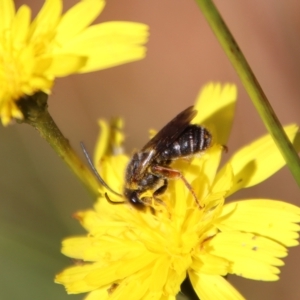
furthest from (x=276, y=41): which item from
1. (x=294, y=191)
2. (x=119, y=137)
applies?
(x=119, y=137)

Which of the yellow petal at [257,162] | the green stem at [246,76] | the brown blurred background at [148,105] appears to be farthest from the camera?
the brown blurred background at [148,105]

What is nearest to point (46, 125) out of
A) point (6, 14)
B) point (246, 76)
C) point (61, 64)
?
point (61, 64)

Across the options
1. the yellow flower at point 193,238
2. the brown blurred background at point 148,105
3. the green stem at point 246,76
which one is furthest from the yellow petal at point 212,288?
the brown blurred background at point 148,105

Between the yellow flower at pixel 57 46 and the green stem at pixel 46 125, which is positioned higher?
the yellow flower at pixel 57 46

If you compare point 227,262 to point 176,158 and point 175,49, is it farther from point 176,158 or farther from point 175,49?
point 175,49

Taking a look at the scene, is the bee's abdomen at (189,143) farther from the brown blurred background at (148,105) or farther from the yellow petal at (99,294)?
the brown blurred background at (148,105)

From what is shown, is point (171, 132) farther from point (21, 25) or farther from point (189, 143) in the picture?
point (21, 25)

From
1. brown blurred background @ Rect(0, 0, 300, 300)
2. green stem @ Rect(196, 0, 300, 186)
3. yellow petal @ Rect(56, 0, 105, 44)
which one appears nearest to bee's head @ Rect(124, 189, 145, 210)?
yellow petal @ Rect(56, 0, 105, 44)

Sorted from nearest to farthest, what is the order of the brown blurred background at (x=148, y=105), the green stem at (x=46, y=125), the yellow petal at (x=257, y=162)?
the green stem at (x=46, y=125) → the yellow petal at (x=257, y=162) → the brown blurred background at (x=148, y=105)
